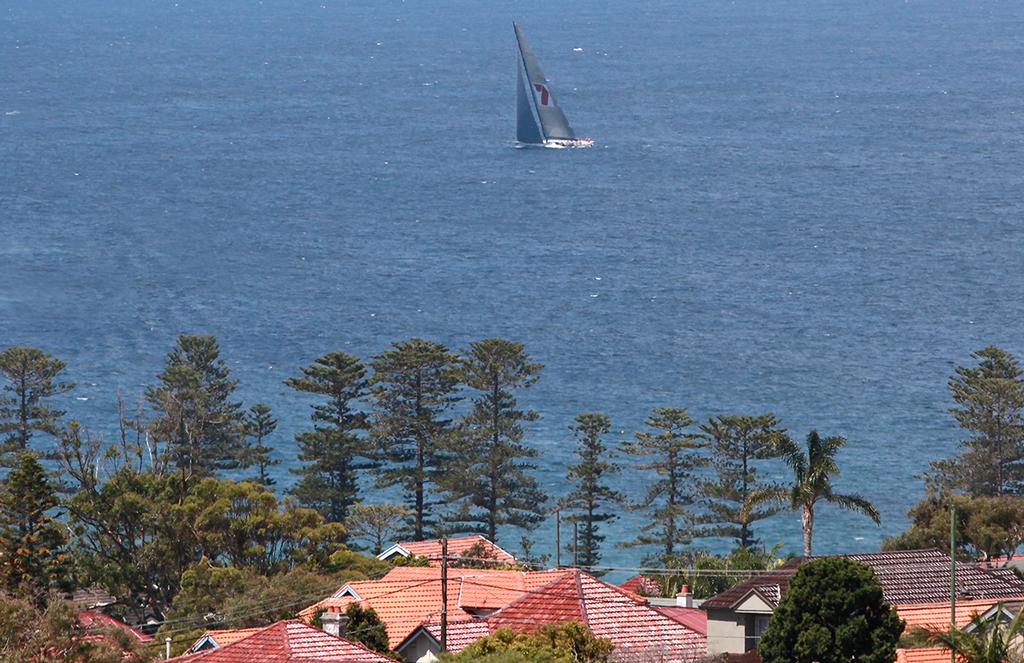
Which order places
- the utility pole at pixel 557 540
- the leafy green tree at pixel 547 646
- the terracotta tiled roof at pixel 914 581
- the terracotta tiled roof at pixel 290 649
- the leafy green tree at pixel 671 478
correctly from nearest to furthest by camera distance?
1. the leafy green tree at pixel 547 646
2. the terracotta tiled roof at pixel 290 649
3. the terracotta tiled roof at pixel 914 581
4. the utility pole at pixel 557 540
5. the leafy green tree at pixel 671 478

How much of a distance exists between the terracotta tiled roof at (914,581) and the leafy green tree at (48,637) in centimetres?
1546

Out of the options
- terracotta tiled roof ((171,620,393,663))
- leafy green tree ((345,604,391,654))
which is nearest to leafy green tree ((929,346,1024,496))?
leafy green tree ((345,604,391,654))

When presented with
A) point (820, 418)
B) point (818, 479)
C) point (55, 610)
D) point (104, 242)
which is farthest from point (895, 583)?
point (104, 242)

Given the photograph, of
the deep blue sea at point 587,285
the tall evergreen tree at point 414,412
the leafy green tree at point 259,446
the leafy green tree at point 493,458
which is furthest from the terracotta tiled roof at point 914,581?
the leafy green tree at point 259,446

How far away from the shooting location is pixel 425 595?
51.2 m

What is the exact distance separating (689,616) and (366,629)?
9034 mm

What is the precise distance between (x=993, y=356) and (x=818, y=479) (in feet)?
96.5

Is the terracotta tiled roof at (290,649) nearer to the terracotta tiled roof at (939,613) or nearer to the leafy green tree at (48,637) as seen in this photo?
the leafy green tree at (48,637)

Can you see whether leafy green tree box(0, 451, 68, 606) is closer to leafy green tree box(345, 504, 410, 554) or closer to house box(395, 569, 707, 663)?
house box(395, 569, 707, 663)


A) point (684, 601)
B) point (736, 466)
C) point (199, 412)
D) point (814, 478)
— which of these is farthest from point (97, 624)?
point (199, 412)

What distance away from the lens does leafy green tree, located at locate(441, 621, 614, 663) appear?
3900 centimetres

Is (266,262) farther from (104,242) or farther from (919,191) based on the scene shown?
(919,191)

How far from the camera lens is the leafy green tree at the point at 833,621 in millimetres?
40719

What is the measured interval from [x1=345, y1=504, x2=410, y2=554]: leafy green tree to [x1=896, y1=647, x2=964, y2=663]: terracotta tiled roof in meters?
40.3
